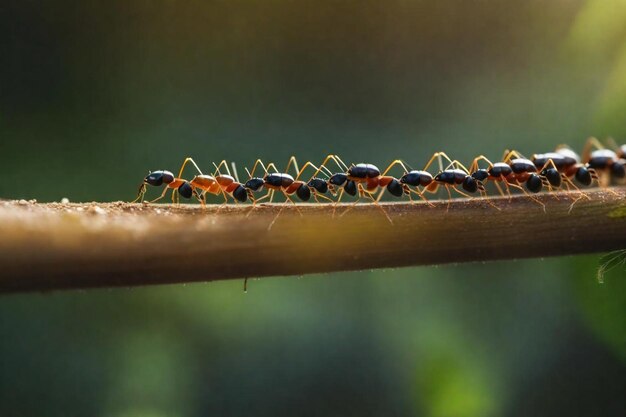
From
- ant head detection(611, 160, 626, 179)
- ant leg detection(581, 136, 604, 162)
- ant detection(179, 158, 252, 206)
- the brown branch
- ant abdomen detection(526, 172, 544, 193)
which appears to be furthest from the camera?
ant leg detection(581, 136, 604, 162)

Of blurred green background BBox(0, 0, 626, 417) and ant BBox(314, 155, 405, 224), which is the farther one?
blurred green background BBox(0, 0, 626, 417)

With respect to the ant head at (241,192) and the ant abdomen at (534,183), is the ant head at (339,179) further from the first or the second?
the ant abdomen at (534,183)

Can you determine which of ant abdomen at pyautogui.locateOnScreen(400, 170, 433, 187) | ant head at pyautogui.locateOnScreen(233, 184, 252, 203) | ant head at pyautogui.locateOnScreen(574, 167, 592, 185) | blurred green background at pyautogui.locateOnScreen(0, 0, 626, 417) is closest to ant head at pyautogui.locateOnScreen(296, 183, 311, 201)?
ant head at pyautogui.locateOnScreen(233, 184, 252, 203)

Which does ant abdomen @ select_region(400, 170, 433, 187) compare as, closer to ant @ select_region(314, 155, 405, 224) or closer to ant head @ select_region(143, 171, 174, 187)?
ant @ select_region(314, 155, 405, 224)

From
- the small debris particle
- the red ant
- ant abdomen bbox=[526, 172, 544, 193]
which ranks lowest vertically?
the small debris particle

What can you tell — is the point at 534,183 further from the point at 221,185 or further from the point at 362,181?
the point at 221,185

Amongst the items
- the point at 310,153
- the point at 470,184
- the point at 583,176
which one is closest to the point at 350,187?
the point at 470,184
